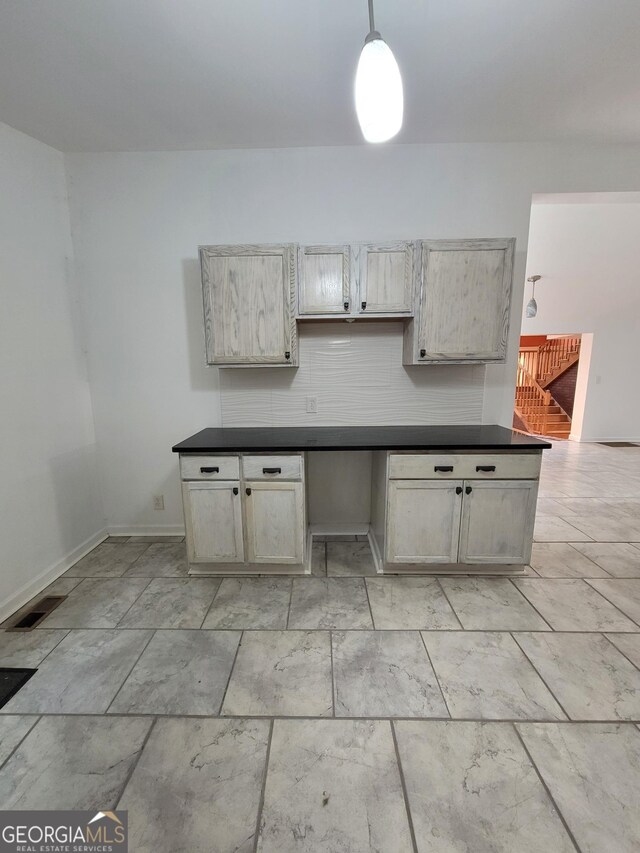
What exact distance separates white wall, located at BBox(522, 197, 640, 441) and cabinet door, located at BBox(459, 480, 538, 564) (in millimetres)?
3619

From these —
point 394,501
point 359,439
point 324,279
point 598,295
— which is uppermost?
point 598,295

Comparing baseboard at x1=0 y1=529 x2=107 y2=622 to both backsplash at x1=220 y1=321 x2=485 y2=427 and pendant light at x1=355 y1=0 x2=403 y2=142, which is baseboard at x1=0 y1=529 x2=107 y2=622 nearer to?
backsplash at x1=220 y1=321 x2=485 y2=427

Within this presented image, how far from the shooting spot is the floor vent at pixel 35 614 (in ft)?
6.20

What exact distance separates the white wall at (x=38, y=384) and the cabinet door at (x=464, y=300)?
2447mm

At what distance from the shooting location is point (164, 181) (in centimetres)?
247

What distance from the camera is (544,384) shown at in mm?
8984

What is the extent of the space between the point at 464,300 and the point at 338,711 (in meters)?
2.26

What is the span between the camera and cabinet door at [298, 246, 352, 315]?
7.13 feet

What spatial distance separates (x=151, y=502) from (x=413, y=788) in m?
2.44

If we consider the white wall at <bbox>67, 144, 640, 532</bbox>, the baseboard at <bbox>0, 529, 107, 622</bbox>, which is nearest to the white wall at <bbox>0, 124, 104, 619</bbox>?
the baseboard at <bbox>0, 529, 107, 622</bbox>

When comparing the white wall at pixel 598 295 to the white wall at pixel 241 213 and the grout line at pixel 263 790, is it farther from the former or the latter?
the grout line at pixel 263 790

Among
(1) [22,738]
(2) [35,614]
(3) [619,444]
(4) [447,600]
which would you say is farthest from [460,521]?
(3) [619,444]

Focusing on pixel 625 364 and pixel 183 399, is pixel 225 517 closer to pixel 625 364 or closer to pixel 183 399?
pixel 183 399

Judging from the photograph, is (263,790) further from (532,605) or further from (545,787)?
(532,605)
